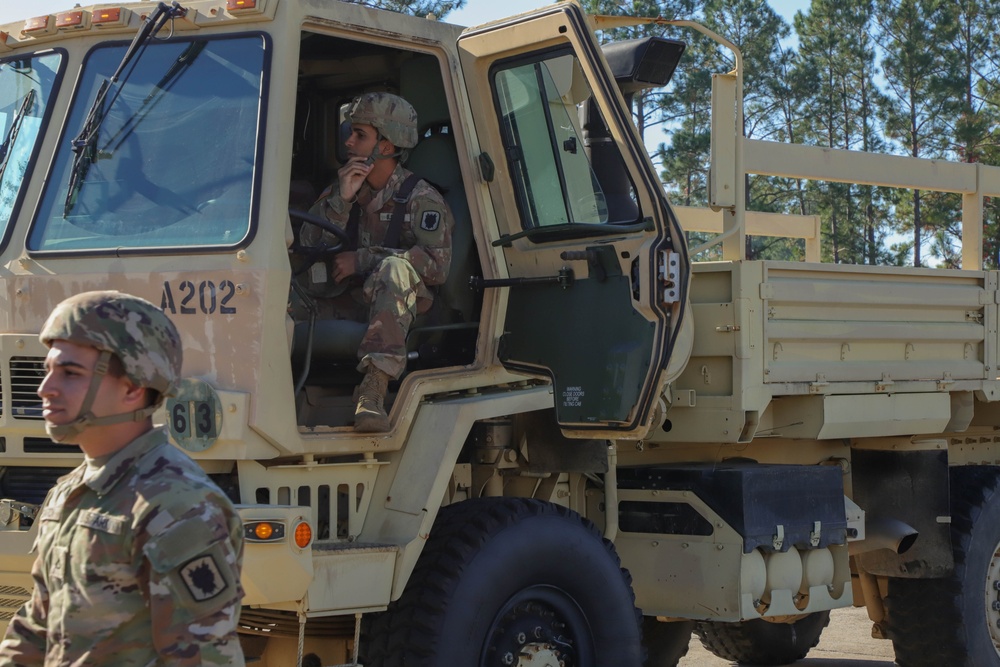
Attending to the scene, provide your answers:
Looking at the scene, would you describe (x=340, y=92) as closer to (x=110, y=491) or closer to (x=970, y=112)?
(x=110, y=491)

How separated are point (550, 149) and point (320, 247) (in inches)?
38.4

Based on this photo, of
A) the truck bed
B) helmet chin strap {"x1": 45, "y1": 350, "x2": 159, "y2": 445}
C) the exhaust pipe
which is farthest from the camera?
the exhaust pipe

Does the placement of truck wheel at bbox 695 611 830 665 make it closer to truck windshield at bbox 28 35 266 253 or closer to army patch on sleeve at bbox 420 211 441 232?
army patch on sleeve at bbox 420 211 441 232

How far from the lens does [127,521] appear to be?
2.75 metres

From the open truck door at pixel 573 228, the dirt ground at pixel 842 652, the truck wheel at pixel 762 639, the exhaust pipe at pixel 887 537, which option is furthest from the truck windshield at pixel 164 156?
the dirt ground at pixel 842 652

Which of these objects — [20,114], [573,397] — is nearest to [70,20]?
[20,114]

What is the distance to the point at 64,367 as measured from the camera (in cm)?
283

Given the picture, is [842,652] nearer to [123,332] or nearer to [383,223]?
[383,223]

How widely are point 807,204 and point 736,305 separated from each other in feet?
71.3

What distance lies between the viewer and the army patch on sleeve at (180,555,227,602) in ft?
8.87

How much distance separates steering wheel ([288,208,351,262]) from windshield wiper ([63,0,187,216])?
74 cm

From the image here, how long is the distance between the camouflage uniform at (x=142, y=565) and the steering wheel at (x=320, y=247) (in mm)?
2414

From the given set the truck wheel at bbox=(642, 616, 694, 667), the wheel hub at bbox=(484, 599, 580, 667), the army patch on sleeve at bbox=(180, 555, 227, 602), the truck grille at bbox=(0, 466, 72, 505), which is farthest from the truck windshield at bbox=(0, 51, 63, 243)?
the truck wheel at bbox=(642, 616, 694, 667)

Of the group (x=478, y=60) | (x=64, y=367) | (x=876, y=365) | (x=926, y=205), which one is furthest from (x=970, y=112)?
(x=64, y=367)
